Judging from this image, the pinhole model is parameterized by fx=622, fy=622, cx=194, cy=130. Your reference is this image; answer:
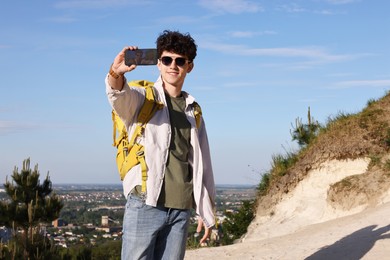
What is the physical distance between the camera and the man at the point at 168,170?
3586 mm

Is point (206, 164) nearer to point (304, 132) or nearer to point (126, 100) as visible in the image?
point (126, 100)

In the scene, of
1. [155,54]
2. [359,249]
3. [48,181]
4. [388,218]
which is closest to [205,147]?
[155,54]

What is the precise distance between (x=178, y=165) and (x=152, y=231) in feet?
1.36

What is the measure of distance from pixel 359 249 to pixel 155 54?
15.0 feet

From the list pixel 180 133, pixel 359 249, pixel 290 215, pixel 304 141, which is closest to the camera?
pixel 180 133

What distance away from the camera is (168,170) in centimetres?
365

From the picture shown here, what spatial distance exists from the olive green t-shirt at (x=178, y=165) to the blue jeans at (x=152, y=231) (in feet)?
0.22

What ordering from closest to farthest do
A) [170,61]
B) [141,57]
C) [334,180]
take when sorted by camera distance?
[141,57]
[170,61]
[334,180]

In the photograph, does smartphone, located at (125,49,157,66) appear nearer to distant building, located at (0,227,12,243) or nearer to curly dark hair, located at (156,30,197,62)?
curly dark hair, located at (156,30,197,62)

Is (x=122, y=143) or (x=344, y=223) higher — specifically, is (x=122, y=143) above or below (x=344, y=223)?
above

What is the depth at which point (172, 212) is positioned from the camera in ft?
12.0

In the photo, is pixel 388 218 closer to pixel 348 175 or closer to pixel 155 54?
pixel 348 175

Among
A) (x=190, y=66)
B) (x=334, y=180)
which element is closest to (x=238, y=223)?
(x=334, y=180)

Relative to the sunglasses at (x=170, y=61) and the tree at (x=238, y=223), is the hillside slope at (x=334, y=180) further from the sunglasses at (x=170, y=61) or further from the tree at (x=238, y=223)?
the sunglasses at (x=170, y=61)
